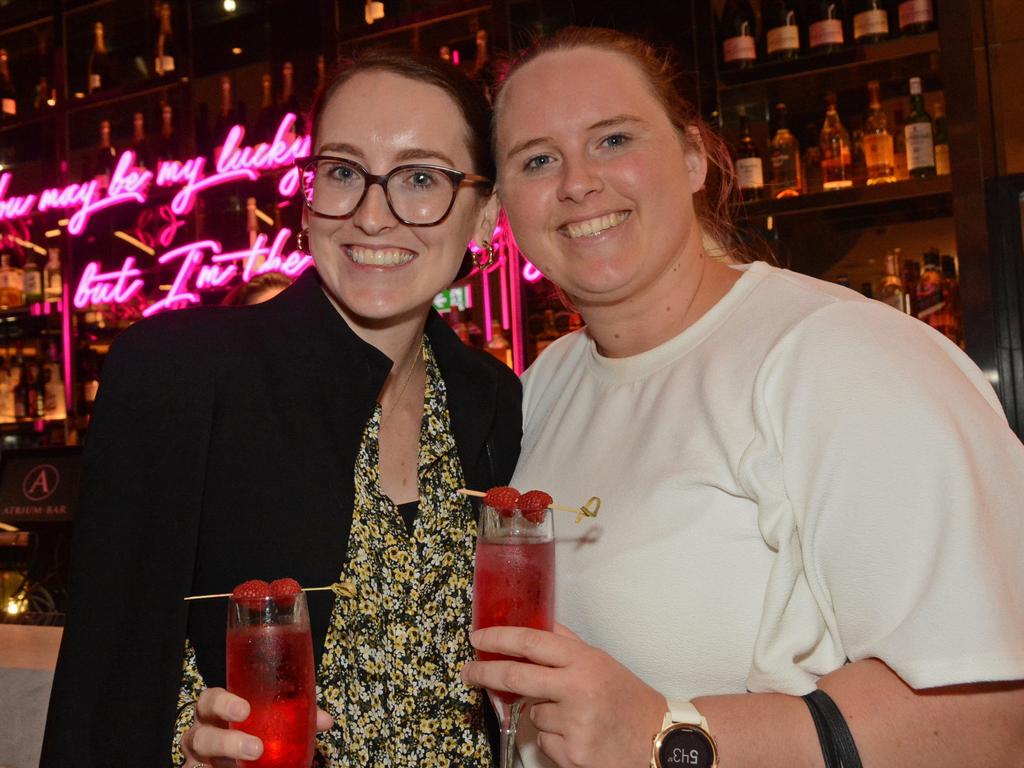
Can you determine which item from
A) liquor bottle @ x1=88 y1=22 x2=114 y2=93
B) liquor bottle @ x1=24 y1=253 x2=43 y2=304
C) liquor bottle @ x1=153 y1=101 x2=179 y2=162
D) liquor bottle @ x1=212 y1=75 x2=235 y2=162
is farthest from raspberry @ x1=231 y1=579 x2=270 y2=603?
liquor bottle @ x1=88 y1=22 x2=114 y2=93

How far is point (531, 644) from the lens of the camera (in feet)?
3.89

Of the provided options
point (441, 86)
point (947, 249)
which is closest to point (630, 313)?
point (441, 86)

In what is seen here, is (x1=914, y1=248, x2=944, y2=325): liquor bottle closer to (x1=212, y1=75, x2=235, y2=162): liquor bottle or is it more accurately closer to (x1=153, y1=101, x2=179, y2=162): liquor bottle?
(x1=212, y1=75, x2=235, y2=162): liquor bottle

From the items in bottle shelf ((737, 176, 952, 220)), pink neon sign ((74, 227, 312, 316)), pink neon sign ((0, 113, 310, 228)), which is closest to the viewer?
bottle shelf ((737, 176, 952, 220))

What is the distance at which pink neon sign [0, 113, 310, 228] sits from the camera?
460 centimetres

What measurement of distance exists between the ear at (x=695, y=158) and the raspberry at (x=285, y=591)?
0.93 m

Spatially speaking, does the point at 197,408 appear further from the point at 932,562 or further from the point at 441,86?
the point at 932,562

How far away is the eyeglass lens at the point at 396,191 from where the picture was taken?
5.44ft

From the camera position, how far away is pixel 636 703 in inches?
47.4

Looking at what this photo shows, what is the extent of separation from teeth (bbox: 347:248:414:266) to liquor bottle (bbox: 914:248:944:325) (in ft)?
7.58

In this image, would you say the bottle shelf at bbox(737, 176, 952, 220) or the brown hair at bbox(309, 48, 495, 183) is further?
the bottle shelf at bbox(737, 176, 952, 220)

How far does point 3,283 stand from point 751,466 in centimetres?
501

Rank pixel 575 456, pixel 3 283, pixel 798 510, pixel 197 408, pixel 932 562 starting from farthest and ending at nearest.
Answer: pixel 3 283 < pixel 575 456 < pixel 197 408 < pixel 798 510 < pixel 932 562

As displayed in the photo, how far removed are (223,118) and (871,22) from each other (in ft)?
10.4
